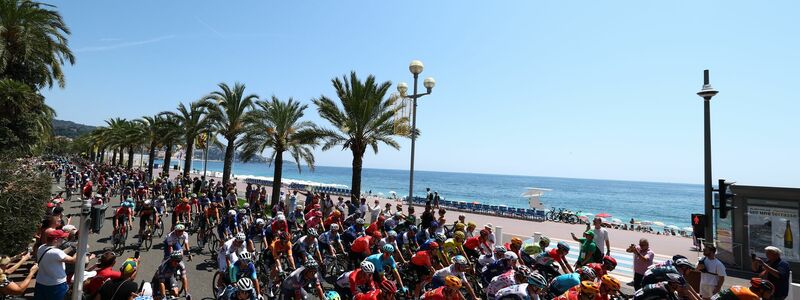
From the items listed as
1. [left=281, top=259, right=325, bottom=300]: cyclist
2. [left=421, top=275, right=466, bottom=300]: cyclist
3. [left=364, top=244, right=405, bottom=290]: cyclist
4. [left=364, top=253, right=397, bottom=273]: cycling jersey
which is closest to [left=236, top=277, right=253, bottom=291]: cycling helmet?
[left=281, top=259, right=325, bottom=300]: cyclist

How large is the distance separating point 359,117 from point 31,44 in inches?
744

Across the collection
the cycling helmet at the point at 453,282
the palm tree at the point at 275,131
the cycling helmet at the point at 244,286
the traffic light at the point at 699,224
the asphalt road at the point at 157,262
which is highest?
the palm tree at the point at 275,131

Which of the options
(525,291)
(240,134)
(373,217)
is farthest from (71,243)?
(240,134)

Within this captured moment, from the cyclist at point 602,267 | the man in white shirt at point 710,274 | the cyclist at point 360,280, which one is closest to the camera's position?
the cyclist at point 360,280

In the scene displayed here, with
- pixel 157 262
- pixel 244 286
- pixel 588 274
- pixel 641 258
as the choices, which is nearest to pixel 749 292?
pixel 588 274

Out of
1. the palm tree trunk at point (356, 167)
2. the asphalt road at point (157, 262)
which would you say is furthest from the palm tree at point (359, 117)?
the asphalt road at point (157, 262)

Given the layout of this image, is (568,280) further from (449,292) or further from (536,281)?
(449,292)

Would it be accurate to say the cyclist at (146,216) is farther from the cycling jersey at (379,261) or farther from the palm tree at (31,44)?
the palm tree at (31,44)

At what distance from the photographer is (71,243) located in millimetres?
8273

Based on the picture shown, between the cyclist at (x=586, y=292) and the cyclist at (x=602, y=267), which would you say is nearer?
the cyclist at (x=586, y=292)

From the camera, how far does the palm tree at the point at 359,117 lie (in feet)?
61.1

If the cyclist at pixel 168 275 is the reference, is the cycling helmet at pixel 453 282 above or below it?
above

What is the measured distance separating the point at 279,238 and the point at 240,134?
1891 cm

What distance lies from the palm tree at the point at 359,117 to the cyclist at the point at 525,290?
13324mm
